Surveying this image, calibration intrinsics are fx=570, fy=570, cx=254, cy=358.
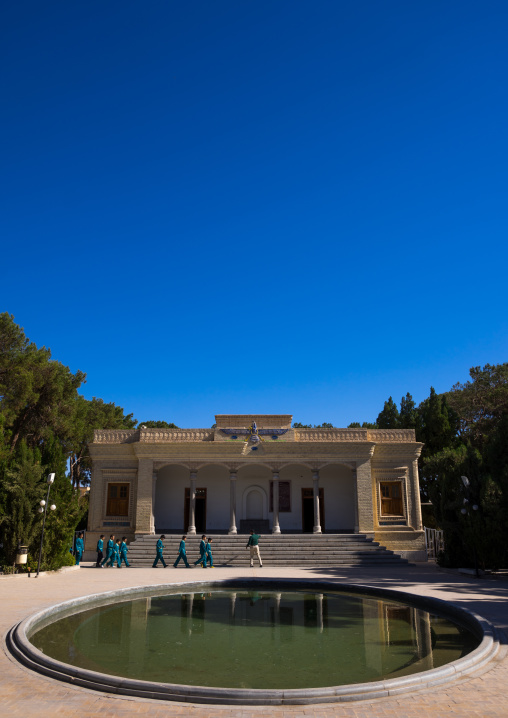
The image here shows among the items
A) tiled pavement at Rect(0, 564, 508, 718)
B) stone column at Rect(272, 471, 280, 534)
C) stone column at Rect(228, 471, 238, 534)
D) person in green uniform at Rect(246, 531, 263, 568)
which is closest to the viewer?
tiled pavement at Rect(0, 564, 508, 718)

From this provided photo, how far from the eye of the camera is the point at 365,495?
26.2 m

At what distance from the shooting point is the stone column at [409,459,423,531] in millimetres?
26156

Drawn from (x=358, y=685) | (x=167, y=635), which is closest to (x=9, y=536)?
(x=167, y=635)

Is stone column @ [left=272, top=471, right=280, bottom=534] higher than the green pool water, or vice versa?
stone column @ [left=272, top=471, right=280, bottom=534]

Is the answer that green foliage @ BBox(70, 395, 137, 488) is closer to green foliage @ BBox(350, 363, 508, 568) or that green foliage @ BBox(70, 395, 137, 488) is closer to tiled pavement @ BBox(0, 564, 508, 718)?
green foliage @ BBox(350, 363, 508, 568)

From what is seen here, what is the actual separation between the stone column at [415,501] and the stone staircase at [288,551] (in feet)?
8.53

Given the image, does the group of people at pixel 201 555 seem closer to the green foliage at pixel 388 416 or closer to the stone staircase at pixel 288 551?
the stone staircase at pixel 288 551

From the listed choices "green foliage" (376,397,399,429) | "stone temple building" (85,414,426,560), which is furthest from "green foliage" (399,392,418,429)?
"stone temple building" (85,414,426,560)

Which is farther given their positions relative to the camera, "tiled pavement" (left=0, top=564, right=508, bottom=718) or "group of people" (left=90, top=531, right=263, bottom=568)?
"group of people" (left=90, top=531, right=263, bottom=568)

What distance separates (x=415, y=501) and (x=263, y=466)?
7.41 metres

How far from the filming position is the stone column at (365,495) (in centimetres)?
2578

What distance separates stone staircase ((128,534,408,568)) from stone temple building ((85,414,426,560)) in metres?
1.06

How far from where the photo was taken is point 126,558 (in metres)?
22.0

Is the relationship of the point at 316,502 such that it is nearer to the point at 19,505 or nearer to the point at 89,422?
the point at 19,505
